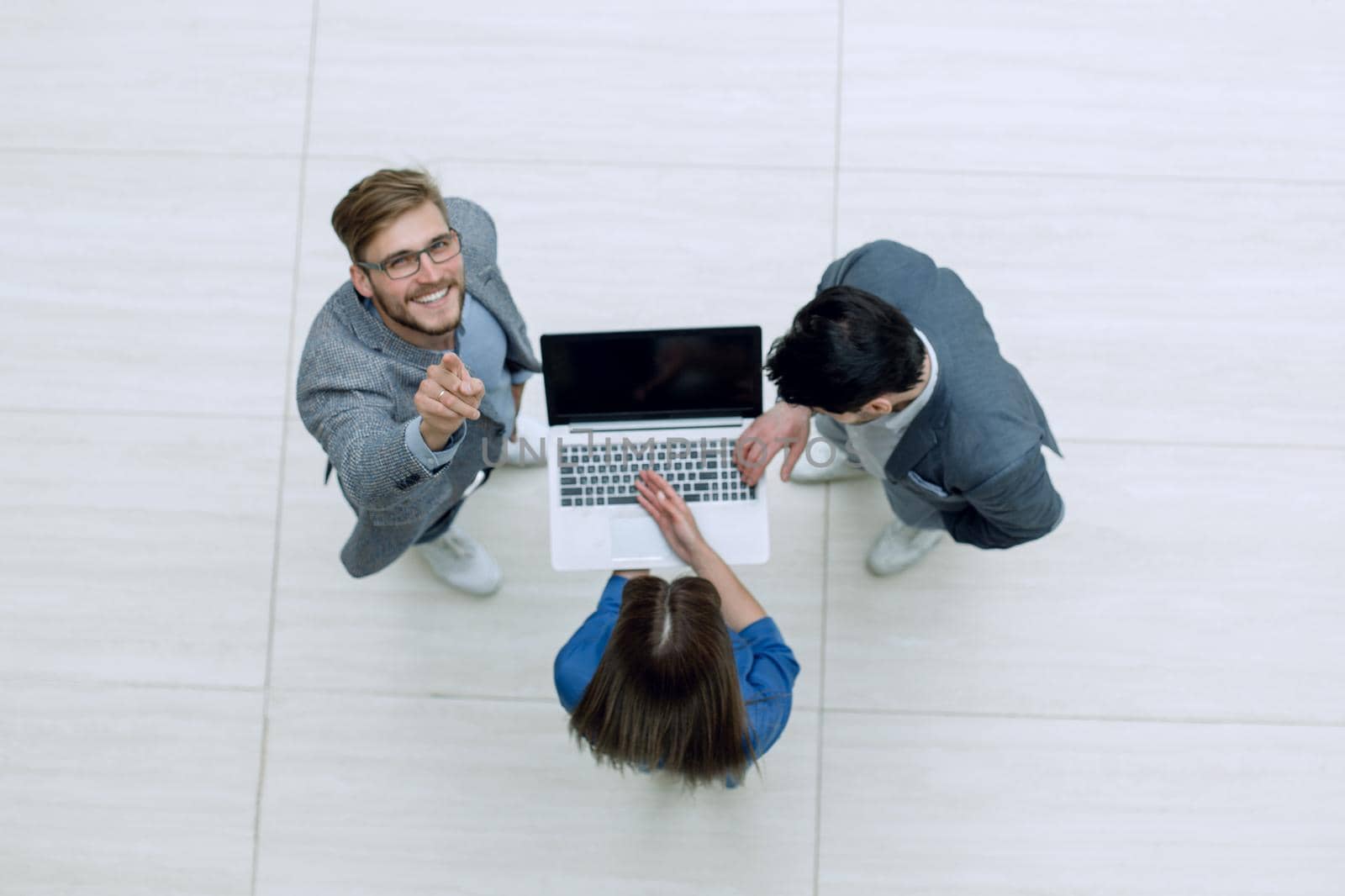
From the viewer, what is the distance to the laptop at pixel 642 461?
196cm

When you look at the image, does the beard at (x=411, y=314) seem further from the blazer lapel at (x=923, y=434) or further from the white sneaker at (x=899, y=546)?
the white sneaker at (x=899, y=546)

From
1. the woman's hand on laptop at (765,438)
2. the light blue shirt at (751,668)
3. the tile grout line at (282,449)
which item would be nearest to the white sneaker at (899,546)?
the woman's hand on laptop at (765,438)

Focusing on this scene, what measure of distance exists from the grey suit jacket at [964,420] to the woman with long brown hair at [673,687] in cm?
43

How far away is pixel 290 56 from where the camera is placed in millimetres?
2678

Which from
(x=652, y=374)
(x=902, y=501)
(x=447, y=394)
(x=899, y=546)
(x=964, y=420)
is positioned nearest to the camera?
(x=447, y=394)

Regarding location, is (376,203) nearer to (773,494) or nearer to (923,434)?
(923,434)

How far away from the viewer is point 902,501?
2150 mm

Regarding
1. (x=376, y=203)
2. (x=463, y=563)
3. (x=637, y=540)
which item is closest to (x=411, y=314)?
(x=376, y=203)

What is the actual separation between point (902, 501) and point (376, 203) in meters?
1.14

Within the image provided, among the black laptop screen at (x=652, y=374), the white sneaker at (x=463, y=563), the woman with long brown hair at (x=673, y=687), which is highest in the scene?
the black laptop screen at (x=652, y=374)

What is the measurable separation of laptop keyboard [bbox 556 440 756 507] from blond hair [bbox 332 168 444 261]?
0.51 m

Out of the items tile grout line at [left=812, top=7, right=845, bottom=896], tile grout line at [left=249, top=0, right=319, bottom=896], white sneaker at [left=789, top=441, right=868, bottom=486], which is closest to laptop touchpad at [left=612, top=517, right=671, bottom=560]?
white sneaker at [left=789, top=441, right=868, bottom=486]

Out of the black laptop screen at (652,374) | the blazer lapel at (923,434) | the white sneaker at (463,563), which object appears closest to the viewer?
the blazer lapel at (923,434)

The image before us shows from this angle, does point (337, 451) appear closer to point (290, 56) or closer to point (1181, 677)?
point (290, 56)
